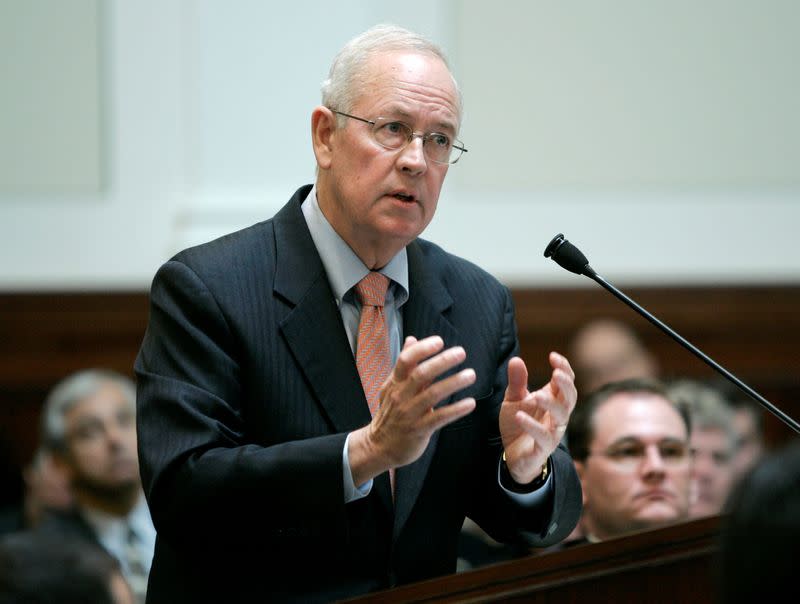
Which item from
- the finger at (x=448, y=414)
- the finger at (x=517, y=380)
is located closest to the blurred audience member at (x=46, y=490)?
the finger at (x=517, y=380)

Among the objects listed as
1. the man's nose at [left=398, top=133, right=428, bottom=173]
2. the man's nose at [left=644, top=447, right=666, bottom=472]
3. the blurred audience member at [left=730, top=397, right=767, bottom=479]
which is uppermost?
the man's nose at [left=398, top=133, right=428, bottom=173]

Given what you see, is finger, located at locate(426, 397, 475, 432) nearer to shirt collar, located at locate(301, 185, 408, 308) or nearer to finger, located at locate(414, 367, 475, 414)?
finger, located at locate(414, 367, 475, 414)

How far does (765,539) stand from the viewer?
83 cm

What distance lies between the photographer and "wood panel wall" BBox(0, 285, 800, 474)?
460 cm

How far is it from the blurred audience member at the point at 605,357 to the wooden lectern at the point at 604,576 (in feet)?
8.01

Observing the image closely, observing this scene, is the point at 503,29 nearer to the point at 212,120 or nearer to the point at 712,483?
the point at 212,120

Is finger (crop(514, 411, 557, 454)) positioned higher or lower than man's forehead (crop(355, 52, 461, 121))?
lower

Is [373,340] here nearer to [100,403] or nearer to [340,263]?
[340,263]

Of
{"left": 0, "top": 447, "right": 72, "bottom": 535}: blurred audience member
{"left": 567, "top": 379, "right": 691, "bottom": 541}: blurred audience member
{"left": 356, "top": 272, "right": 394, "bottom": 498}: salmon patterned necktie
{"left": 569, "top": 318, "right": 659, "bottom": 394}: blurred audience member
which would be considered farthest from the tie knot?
{"left": 569, "top": 318, "right": 659, "bottom": 394}: blurred audience member

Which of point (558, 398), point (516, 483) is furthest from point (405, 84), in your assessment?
point (516, 483)

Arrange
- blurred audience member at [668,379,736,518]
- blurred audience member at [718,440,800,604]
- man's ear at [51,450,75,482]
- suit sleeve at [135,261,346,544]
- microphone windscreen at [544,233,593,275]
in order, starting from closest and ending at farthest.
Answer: blurred audience member at [718,440,800,604] < suit sleeve at [135,261,346,544] < microphone windscreen at [544,233,593,275] < blurred audience member at [668,379,736,518] < man's ear at [51,450,75,482]

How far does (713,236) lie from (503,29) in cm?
111

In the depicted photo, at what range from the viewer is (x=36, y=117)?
4707 millimetres

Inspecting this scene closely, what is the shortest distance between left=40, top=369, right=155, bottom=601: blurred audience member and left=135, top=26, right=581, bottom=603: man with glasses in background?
1566mm
